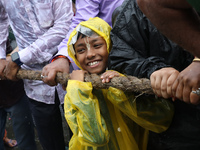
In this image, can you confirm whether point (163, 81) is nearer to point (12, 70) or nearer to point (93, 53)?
point (93, 53)

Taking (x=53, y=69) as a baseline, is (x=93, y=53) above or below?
above

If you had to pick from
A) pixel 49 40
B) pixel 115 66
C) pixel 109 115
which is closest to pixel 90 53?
pixel 115 66

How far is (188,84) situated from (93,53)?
3.09ft

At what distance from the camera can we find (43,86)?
246 centimetres

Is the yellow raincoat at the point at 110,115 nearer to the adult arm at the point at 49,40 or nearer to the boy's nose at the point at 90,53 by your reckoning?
the boy's nose at the point at 90,53

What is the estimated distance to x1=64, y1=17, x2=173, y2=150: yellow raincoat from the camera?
1542mm

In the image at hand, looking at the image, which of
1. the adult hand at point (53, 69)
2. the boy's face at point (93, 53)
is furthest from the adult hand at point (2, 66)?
the boy's face at point (93, 53)

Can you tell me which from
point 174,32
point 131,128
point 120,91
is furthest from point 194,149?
point 174,32

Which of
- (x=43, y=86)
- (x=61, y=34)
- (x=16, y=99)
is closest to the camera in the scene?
(x=61, y=34)

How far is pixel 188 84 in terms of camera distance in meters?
1.02

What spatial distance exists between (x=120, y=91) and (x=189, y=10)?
80 centimetres

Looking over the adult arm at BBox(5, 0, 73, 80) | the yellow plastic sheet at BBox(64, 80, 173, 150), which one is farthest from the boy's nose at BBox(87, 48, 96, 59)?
the adult arm at BBox(5, 0, 73, 80)

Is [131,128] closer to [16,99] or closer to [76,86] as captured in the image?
[76,86]

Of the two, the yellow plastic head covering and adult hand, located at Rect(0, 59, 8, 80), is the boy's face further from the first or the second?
adult hand, located at Rect(0, 59, 8, 80)
